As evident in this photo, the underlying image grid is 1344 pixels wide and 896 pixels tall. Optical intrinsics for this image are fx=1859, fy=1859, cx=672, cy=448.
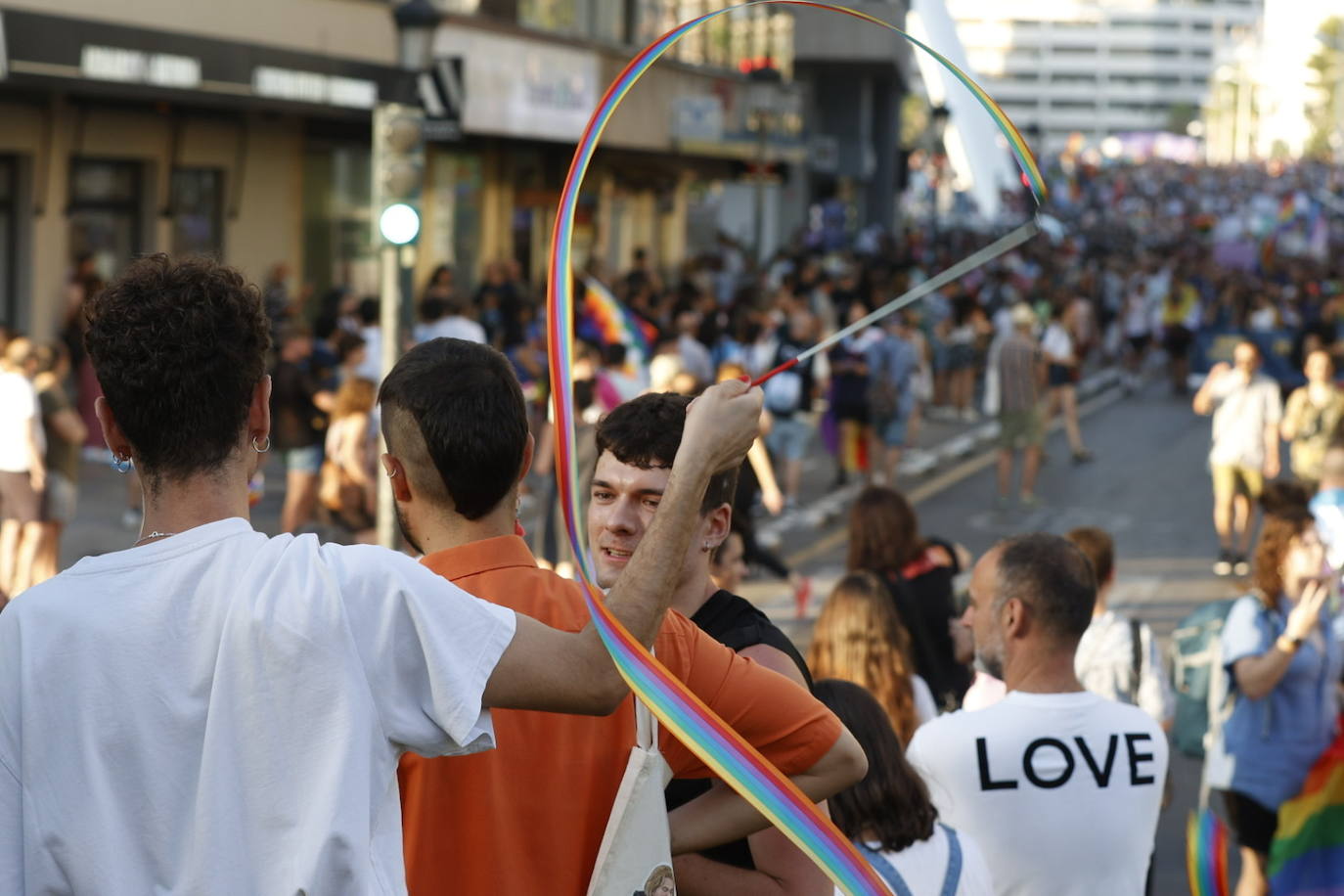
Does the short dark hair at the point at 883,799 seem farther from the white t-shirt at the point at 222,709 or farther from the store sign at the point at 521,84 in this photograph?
the store sign at the point at 521,84

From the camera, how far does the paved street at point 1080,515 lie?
12.9 metres

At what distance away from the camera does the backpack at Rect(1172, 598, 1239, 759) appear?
20.0 ft

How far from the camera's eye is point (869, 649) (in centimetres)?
519

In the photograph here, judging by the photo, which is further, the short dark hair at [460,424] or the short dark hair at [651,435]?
the short dark hair at [651,435]

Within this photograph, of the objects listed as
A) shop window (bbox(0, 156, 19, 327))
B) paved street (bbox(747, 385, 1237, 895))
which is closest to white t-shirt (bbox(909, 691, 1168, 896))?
paved street (bbox(747, 385, 1237, 895))

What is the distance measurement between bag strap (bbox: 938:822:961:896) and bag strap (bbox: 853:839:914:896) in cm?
7

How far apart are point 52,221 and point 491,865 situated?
16142mm

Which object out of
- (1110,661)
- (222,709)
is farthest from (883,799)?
(1110,661)

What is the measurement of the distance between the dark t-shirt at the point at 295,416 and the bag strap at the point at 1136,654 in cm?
727

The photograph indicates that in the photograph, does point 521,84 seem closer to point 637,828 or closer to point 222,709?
point 637,828

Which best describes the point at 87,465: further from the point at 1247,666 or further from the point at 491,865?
the point at 491,865

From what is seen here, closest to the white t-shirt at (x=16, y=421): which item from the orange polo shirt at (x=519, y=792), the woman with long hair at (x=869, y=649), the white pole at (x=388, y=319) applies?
the white pole at (x=388, y=319)

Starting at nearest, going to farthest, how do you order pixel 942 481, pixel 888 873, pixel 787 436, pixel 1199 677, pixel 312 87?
1. pixel 888 873
2. pixel 1199 677
3. pixel 787 436
4. pixel 942 481
5. pixel 312 87

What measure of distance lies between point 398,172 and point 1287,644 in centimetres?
586
